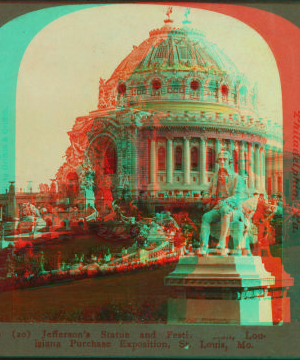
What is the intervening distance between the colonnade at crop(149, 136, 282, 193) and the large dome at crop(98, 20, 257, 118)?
2.69ft

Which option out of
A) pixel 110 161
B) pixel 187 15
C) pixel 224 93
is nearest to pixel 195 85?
pixel 224 93

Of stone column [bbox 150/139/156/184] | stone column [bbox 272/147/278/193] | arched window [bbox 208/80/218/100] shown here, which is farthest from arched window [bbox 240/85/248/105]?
stone column [bbox 272/147/278/193]

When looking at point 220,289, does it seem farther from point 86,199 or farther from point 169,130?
Answer: point 169,130

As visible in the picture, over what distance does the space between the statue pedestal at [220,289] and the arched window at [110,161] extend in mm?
5404

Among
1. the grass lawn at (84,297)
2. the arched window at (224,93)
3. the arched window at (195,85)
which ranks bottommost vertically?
the grass lawn at (84,297)

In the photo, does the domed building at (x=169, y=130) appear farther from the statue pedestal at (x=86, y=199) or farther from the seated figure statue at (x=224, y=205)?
the seated figure statue at (x=224, y=205)

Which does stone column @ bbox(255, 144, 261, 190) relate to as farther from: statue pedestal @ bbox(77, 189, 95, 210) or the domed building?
statue pedestal @ bbox(77, 189, 95, 210)

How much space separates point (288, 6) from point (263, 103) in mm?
2795

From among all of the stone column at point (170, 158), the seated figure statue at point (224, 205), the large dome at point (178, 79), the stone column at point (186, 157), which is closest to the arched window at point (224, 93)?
the large dome at point (178, 79)

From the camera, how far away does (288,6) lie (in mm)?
8570

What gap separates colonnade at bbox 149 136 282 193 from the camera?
39.2 feet

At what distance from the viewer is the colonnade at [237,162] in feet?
39.2

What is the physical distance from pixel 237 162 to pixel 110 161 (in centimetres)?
282

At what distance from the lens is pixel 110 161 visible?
13969 mm
